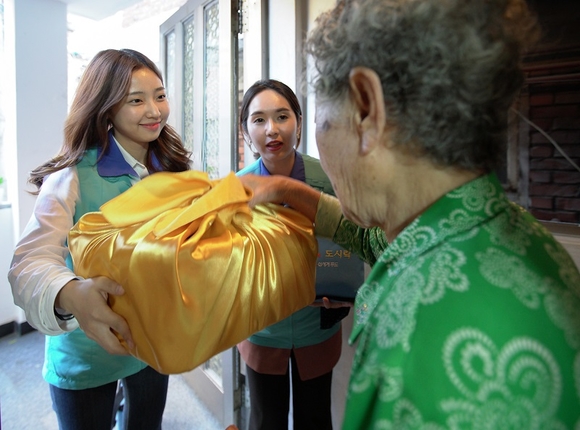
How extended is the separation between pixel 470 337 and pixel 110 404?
1.07m

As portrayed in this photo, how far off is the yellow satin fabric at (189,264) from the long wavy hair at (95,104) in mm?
396

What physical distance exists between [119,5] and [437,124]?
12.0ft

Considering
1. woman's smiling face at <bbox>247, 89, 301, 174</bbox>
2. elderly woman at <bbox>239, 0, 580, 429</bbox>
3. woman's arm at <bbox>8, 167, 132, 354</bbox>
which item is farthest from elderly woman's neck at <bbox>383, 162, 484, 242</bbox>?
woman's smiling face at <bbox>247, 89, 301, 174</bbox>

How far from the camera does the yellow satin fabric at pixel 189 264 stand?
2.12ft

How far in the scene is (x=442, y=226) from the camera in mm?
459

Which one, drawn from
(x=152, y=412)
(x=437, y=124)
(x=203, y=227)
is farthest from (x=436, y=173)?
(x=152, y=412)

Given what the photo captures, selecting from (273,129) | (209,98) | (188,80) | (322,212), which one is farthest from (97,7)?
(322,212)

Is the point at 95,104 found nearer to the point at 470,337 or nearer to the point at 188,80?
the point at 470,337

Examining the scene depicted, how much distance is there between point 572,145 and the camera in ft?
3.65

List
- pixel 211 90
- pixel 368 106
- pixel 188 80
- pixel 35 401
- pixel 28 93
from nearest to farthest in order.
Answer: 1. pixel 368 106
2. pixel 211 90
3. pixel 35 401
4. pixel 188 80
5. pixel 28 93

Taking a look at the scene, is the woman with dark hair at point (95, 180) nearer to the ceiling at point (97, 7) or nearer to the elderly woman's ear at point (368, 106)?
the elderly woman's ear at point (368, 106)

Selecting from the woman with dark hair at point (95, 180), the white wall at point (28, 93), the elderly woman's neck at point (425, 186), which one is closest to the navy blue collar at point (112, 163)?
the woman with dark hair at point (95, 180)

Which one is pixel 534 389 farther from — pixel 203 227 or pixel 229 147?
pixel 229 147

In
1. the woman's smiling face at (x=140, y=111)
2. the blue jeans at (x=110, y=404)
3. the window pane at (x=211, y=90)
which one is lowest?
the blue jeans at (x=110, y=404)
